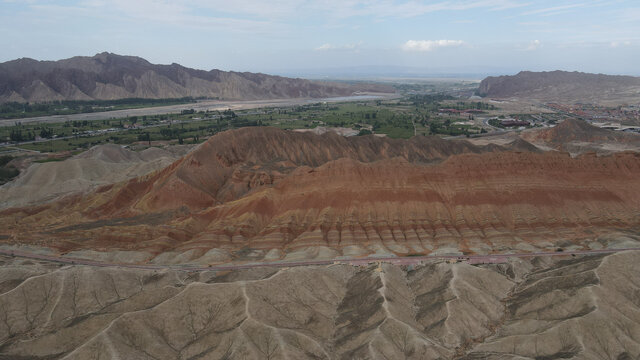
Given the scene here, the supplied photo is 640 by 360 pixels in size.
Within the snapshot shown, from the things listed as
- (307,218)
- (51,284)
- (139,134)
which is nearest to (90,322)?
(51,284)

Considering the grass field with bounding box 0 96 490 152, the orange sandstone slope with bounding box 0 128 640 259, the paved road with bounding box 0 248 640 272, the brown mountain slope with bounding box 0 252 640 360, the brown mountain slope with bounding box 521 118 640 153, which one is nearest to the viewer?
the brown mountain slope with bounding box 0 252 640 360

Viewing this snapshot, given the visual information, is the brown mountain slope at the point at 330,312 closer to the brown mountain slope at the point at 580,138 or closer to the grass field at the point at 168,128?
the brown mountain slope at the point at 580,138

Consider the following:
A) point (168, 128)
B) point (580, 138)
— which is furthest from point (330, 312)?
point (168, 128)

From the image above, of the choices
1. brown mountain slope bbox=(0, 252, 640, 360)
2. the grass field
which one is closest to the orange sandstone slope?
brown mountain slope bbox=(0, 252, 640, 360)

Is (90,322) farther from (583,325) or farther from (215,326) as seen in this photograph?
(583,325)

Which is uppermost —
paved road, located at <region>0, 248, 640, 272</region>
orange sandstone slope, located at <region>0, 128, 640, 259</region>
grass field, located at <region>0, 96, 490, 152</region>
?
grass field, located at <region>0, 96, 490, 152</region>

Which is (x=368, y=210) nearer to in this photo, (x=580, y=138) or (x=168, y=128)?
(x=580, y=138)

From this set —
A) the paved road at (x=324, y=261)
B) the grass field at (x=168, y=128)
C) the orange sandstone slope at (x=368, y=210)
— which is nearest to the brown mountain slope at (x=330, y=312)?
the paved road at (x=324, y=261)

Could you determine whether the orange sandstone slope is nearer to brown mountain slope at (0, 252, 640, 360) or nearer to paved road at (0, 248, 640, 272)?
paved road at (0, 248, 640, 272)
